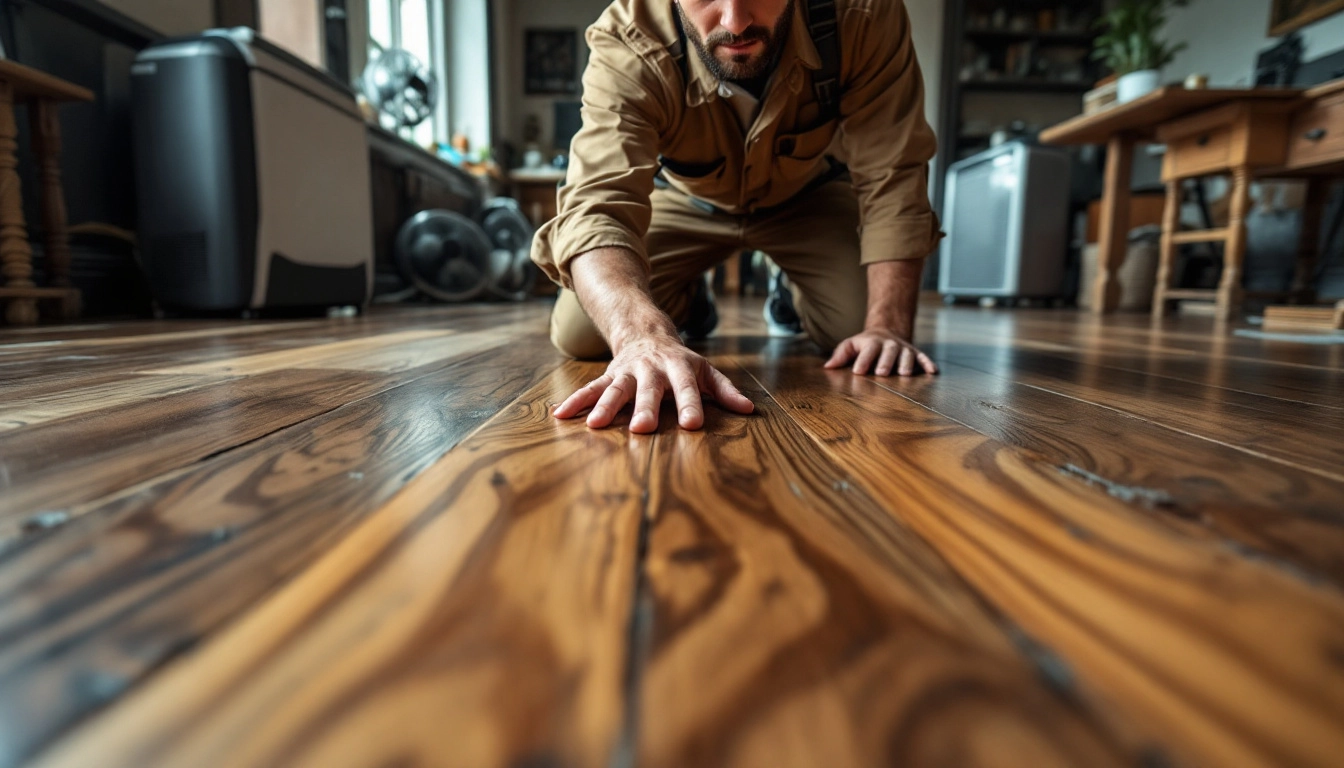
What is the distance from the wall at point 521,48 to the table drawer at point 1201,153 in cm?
272

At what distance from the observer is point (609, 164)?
3.12 ft

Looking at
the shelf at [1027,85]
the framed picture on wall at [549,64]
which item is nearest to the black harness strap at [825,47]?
the shelf at [1027,85]

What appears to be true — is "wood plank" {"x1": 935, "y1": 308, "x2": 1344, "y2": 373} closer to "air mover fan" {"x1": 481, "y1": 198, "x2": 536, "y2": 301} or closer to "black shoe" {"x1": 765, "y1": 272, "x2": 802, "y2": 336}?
"black shoe" {"x1": 765, "y1": 272, "x2": 802, "y2": 336}

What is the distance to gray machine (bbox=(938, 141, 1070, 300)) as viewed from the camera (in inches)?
154

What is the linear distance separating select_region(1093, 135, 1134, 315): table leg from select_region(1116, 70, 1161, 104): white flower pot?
0.78 feet

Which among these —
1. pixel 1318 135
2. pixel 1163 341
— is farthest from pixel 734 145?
pixel 1318 135

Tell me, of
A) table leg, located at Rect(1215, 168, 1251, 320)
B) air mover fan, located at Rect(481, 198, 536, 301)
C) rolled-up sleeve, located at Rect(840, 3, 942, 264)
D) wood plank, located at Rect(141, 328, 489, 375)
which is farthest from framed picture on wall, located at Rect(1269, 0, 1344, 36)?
wood plank, located at Rect(141, 328, 489, 375)

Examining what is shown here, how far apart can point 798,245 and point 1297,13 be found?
4255mm

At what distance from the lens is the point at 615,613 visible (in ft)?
0.89

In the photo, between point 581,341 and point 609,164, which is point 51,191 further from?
point 609,164

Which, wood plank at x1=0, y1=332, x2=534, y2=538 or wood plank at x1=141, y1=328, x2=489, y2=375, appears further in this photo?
wood plank at x1=141, y1=328, x2=489, y2=375

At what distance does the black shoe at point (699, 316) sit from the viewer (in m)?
1.61

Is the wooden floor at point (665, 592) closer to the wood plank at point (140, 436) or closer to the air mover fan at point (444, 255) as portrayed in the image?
the wood plank at point (140, 436)

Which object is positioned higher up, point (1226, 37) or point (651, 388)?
point (1226, 37)
